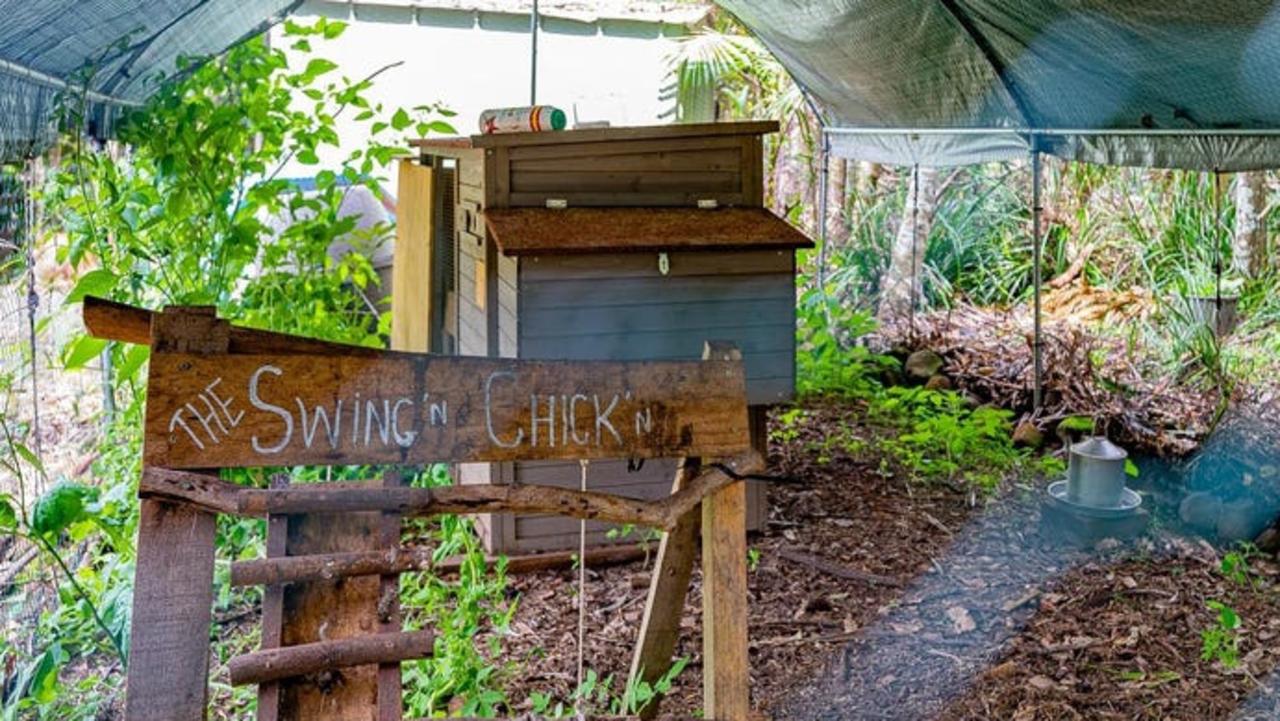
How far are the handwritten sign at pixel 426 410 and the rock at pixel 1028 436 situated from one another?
4.70 meters

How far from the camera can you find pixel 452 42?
34.9 ft

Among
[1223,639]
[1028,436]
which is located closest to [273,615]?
[1223,639]

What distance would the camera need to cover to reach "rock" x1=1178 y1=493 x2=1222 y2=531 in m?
5.05

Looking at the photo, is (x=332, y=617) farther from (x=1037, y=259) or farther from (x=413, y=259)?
(x=1037, y=259)

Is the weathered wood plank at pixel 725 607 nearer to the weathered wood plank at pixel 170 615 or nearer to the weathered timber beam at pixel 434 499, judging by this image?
the weathered timber beam at pixel 434 499

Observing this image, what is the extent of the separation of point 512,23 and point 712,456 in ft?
30.4

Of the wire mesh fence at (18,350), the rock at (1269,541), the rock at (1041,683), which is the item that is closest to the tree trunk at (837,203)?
the rock at (1269,541)

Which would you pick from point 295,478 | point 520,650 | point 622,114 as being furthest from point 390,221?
point 622,114

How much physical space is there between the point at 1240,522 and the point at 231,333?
4.48 meters

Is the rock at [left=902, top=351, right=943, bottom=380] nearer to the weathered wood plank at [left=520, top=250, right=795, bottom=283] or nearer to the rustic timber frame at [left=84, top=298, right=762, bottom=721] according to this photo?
the weathered wood plank at [left=520, top=250, right=795, bottom=283]

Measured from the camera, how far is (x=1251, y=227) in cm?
780

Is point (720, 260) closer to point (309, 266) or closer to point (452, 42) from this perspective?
point (309, 266)

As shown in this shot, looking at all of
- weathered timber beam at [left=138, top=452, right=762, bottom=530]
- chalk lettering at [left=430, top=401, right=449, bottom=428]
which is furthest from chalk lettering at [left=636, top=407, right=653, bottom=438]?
chalk lettering at [left=430, top=401, right=449, bottom=428]

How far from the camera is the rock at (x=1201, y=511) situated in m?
5.05
